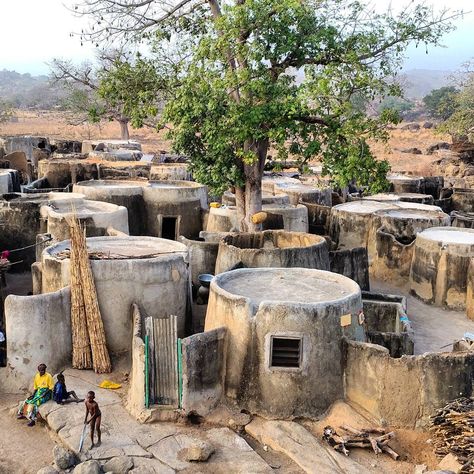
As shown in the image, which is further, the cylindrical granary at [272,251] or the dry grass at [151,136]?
the dry grass at [151,136]

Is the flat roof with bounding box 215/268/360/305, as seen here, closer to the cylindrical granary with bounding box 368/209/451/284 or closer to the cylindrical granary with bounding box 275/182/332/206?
the cylindrical granary with bounding box 368/209/451/284

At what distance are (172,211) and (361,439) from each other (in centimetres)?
1265

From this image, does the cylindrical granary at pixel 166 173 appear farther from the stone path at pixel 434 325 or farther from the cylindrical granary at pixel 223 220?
the stone path at pixel 434 325

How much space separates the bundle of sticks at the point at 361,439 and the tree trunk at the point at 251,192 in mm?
8640

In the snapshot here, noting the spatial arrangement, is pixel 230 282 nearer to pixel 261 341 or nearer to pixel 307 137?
pixel 261 341

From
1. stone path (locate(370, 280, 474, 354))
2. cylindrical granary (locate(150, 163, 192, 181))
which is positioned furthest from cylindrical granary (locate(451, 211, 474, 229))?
cylindrical granary (locate(150, 163, 192, 181))

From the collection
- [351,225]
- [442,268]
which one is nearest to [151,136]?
[351,225]

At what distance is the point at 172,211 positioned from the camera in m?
22.4

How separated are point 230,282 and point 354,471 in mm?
4850

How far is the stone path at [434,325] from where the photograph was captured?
54.2ft

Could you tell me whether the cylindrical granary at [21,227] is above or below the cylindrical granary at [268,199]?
below

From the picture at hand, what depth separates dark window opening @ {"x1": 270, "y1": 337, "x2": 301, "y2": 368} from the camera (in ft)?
39.2

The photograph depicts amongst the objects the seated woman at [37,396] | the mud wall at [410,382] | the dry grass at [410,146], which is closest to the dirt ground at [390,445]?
the mud wall at [410,382]

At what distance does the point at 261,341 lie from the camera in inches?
471
